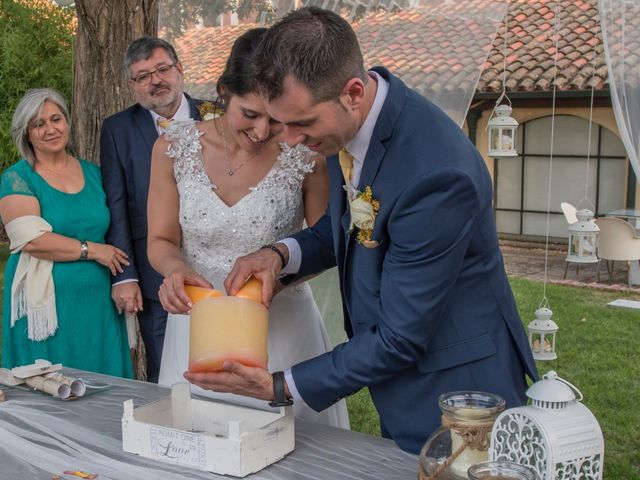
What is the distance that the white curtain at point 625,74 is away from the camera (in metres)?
5.06

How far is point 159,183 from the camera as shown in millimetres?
2928

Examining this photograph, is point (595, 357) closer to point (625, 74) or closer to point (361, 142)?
point (625, 74)

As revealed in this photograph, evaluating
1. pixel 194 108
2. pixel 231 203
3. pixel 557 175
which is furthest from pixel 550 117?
pixel 231 203

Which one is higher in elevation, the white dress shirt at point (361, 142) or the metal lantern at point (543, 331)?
the white dress shirt at point (361, 142)

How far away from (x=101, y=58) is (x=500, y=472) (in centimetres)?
399

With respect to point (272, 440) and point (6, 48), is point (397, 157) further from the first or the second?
point (6, 48)

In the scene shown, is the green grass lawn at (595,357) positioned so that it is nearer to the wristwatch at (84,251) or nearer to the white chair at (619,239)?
the white chair at (619,239)

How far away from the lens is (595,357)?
7195mm

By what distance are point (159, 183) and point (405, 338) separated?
1406 millimetres

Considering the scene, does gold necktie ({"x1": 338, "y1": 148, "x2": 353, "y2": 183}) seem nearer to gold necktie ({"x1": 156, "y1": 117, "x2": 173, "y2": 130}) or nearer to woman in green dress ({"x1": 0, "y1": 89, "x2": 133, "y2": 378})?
gold necktie ({"x1": 156, "y1": 117, "x2": 173, "y2": 130})

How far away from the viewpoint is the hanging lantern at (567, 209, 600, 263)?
6789 millimetres

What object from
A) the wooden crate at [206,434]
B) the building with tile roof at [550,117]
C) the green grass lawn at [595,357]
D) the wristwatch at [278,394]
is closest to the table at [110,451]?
the wooden crate at [206,434]

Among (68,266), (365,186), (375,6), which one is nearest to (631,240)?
(375,6)

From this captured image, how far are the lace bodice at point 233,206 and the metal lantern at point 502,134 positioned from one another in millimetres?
3814
